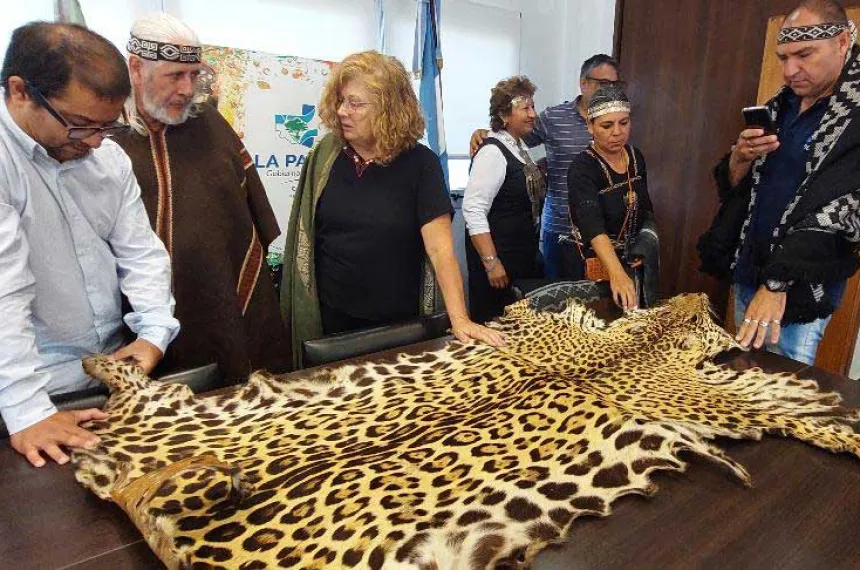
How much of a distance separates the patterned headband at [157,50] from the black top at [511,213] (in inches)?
60.2

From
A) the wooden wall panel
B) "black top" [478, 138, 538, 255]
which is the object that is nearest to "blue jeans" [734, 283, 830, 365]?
"black top" [478, 138, 538, 255]

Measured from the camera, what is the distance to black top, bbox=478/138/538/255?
9.40 feet

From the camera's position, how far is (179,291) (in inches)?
76.6

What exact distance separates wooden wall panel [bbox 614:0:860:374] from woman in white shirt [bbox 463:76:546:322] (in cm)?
105

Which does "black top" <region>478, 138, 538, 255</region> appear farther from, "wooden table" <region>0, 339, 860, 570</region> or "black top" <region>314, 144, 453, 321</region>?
"wooden table" <region>0, 339, 860, 570</region>

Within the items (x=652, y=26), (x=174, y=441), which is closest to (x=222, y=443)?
(x=174, y=441)

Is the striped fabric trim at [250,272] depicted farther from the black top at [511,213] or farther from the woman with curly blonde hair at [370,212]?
the black top at [511,213]

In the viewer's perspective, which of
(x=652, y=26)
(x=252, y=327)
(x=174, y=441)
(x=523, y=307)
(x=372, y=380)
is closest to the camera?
(x=174, y=441)

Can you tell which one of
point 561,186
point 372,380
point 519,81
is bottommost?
point 372,380

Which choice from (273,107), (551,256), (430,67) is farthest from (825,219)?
(430,67)

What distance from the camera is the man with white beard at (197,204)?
1776mm

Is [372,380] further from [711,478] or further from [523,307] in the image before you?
[711,478]

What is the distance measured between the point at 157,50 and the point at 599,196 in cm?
162

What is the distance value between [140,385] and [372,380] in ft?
1.64
